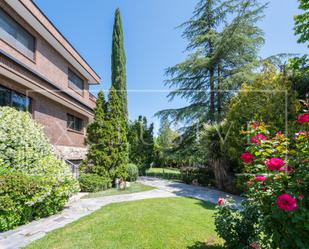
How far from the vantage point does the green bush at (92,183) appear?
354 inches

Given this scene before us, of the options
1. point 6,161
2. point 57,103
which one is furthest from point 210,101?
point 6,161

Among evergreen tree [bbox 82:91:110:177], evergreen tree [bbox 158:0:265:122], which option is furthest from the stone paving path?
evergreen tree [bbox 158:0:265:122]

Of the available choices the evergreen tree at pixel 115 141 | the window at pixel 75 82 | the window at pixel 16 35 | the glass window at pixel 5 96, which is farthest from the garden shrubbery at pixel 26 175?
the window at pixel 75 82

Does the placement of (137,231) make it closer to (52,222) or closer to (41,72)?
(52,222)

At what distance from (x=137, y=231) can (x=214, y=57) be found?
41.1 ft

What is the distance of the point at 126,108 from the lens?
17.0 m

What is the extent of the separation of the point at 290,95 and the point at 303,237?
25.6ft

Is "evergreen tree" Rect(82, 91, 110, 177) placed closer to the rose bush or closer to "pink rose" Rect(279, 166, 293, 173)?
the rose bush

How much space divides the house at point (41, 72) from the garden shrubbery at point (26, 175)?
5.57 feet

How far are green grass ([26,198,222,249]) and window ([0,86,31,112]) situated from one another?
5.93 meters

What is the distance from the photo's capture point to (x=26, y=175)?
5469 mm

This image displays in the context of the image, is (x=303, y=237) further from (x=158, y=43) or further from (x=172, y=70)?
(x=172, y=70)

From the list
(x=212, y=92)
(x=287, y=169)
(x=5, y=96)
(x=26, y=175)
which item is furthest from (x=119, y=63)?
(x=287, y=169)

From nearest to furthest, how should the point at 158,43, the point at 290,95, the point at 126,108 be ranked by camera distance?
the point at 290,95, the point at 158,43, the point at 126,108
